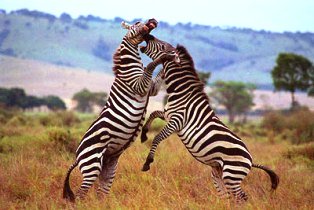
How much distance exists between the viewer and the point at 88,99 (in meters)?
70.1

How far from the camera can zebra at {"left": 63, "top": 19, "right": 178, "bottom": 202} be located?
650cm

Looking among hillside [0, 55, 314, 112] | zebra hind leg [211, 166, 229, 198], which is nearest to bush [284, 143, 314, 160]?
zebra hind leg [211, 166, 229, 198]

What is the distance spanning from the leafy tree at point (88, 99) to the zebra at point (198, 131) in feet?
200

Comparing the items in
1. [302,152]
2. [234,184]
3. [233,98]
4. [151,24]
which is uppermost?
[151,24]

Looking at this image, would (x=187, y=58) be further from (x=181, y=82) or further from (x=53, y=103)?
(x=53, y=103)

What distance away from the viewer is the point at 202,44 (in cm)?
18138

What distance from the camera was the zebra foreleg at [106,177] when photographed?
22.7ft

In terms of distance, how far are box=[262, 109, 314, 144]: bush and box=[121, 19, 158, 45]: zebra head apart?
612 inches

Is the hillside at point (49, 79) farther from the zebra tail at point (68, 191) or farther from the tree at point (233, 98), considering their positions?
the zebra tail at point (68, 191)

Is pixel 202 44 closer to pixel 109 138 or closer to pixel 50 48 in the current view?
pixel 50 48

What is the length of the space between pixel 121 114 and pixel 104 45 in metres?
167

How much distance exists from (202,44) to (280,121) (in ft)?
506

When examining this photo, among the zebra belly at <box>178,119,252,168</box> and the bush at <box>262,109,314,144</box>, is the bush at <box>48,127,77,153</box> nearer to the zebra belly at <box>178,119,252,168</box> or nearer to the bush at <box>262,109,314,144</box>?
the zebra belly at <box>178,119,252,168</box>

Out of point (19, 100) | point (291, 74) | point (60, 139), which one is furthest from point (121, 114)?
point (19, 100)
